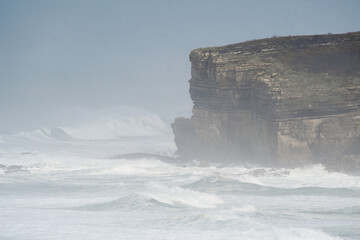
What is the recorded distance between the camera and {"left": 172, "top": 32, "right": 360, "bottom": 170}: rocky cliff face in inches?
1640

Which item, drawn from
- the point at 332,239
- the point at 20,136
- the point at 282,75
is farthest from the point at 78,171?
the point at 20,136

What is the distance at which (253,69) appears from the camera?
45.5m

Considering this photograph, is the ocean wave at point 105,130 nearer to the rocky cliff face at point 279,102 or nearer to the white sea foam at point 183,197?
the rocky cliff face at point 279,102

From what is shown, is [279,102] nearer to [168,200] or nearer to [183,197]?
[183,197]

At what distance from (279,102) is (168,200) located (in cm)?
1234

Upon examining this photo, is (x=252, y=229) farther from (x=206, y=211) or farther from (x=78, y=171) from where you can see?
(x=78, y=171)

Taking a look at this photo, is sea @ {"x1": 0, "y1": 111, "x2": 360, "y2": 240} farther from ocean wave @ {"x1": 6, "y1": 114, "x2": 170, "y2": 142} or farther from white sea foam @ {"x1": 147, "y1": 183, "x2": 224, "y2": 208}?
ocean wave @ {"x1": 6, "y1": 114, "x2": 170, "y2": 142}

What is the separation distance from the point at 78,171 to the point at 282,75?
1401cm

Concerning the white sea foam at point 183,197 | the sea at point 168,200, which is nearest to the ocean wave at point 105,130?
the sea at point 168,200

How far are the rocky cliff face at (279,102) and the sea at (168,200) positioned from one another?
1.32 meters

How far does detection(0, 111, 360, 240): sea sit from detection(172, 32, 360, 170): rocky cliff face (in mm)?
1317

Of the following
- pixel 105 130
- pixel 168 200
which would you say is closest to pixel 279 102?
pixel 168 200

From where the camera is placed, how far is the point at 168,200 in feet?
105

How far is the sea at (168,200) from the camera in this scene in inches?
998
